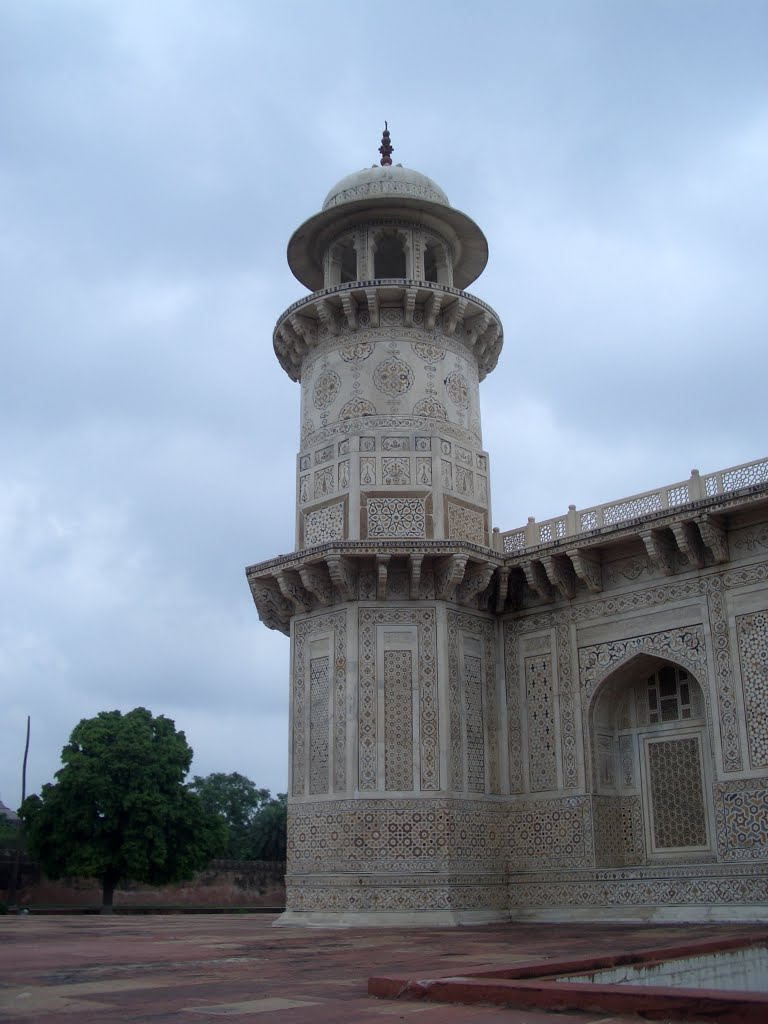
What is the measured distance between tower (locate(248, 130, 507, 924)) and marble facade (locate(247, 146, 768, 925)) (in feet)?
0.12

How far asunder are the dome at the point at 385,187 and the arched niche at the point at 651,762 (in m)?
8.96

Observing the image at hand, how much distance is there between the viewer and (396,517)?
16.6 metres

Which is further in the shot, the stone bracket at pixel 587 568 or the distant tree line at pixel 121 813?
the distant tree line at pixel 121 813

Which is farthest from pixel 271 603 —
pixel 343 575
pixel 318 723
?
pixel 318 723

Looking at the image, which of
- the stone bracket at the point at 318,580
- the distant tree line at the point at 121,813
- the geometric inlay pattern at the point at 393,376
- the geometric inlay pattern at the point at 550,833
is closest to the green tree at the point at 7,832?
the distant tree line at the point at 121,813

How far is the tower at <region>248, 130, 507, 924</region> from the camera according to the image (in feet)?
49.4

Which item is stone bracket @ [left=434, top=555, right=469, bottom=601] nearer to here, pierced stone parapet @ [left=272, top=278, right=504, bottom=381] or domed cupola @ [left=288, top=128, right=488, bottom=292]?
pierced stone parapet @ [left=272, top=278, right=504, bottom=381]

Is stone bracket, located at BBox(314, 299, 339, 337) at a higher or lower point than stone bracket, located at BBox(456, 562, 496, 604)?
higher

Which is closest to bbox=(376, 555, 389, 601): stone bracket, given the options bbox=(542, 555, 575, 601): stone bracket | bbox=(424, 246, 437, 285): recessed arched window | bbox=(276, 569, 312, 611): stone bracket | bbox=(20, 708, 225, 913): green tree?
bbox=(276, 569, 312, 611): stone bracket

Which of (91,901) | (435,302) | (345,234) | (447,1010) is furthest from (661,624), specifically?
(91,901)

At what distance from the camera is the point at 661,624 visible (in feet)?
49.5

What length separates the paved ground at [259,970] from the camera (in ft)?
16.1

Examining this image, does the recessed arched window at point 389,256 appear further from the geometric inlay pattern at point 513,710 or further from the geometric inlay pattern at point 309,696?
the geometric inlay pattern at point 513,710

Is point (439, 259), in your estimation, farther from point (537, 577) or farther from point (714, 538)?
point (714, 538)
